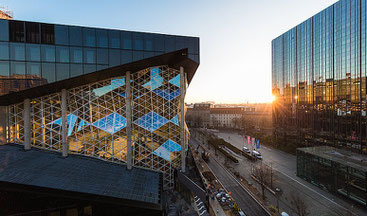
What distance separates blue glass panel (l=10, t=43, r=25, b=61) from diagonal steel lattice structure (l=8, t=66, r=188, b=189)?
12.8 ft

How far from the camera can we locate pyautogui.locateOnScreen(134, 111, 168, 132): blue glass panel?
1750cm

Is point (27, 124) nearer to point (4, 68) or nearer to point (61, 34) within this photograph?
point (4, 68)

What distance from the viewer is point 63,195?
10453 mm

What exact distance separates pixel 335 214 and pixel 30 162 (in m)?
32.6

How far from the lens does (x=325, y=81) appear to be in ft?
128

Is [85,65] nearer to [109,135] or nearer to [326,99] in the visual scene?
[109,135]

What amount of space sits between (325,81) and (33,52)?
183 feet

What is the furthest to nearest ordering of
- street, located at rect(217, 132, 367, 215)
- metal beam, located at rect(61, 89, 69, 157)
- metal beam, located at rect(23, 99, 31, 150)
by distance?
street, located at rect(217, 132, 367, 215)
metal beam, located at rect(61, 89, 69, 157)
metal beam, located at rect(23, 99, 31, 150)

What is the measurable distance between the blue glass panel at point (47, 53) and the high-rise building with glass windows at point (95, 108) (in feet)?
0.29

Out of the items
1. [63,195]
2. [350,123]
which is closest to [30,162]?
[63,195]

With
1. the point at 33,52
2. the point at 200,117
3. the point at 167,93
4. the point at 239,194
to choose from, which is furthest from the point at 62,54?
the point at 200,117

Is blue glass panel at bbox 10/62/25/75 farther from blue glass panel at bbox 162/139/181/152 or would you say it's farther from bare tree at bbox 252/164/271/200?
bare tree at bbox 252/164/271/200

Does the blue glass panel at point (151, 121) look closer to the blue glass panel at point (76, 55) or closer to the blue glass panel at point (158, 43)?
the blue glass panel at point (158, 43)

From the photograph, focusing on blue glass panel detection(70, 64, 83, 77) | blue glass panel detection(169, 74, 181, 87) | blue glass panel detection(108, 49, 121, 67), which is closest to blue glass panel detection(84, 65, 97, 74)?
blue glass panel detection(70, 64, 83, 77)
